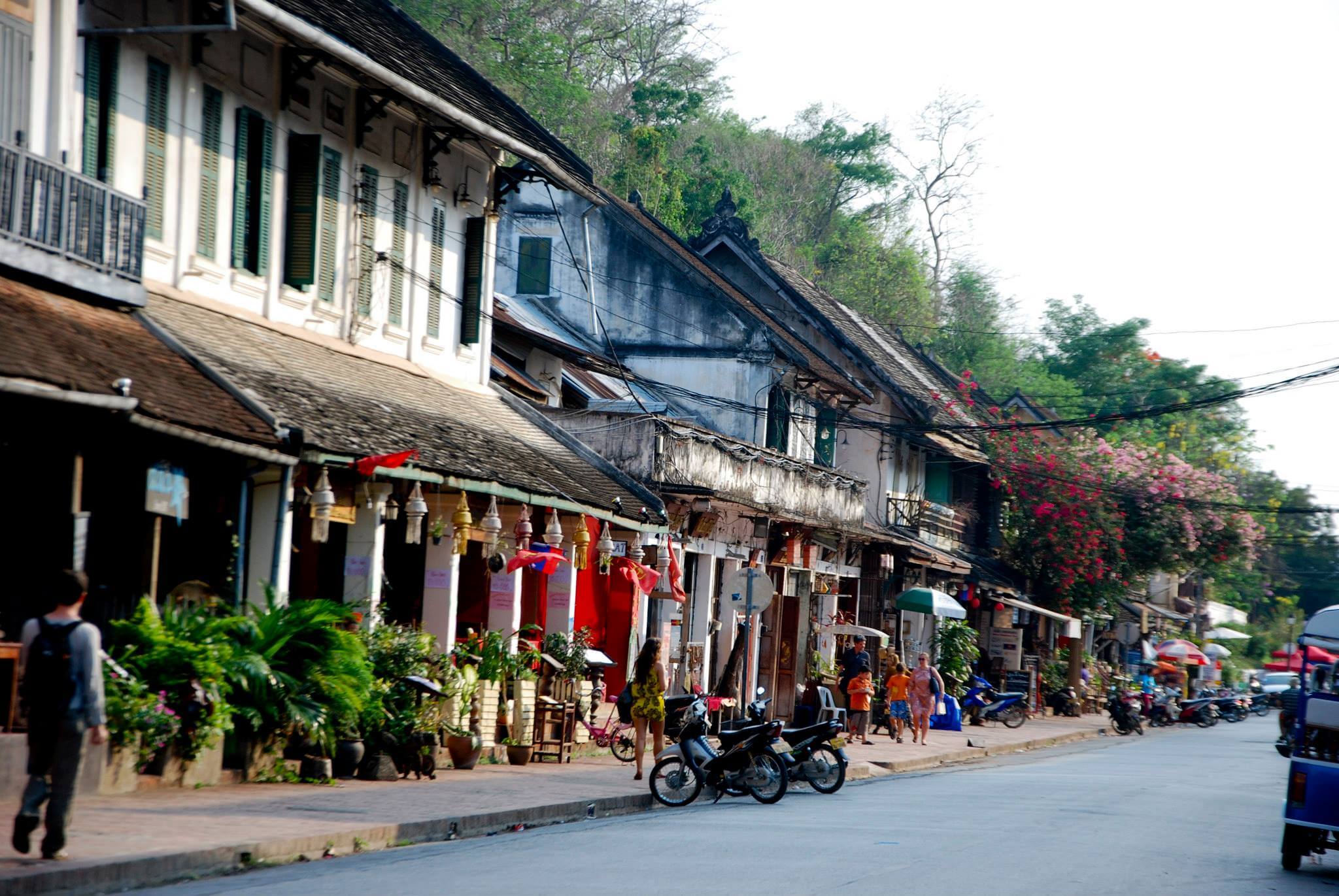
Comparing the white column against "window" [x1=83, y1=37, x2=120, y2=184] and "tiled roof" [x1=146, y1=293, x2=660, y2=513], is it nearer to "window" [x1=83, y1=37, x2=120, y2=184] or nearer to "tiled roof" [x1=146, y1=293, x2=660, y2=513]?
"tiled roof" [x1=146, y1=293, x2=660, y2=513]

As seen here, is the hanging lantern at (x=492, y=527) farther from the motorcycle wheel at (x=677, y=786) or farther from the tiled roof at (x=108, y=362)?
the tiled roof at (x=108, y=362)

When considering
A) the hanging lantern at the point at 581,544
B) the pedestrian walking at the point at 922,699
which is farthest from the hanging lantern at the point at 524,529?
the pedestrian walking at the point at 922,699

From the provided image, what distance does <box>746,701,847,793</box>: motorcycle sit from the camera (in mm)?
17422

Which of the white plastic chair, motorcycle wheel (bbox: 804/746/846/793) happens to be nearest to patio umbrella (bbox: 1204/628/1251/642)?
the white plastic chair

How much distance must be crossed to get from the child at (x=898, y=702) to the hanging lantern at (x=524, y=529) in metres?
12.3

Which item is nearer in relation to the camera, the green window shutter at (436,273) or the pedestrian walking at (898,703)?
the green window shutter at (436,273)

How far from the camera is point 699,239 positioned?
35.2m

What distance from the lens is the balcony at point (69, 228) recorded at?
489 inches

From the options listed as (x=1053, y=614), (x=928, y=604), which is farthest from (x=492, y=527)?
(x=1053, y=614)

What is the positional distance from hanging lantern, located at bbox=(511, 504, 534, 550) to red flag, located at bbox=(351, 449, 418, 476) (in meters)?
Answer: 3.27

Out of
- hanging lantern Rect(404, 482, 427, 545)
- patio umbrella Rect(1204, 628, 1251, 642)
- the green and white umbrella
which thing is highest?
hanging lantern Rect(404, 482, 427, 545)

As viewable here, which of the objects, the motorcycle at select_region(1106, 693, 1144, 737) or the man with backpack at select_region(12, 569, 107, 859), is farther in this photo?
the motorcycle at select_region(1106, 693, 1144, 737)

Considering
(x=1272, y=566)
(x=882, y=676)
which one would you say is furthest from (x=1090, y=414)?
(x=1272, y=566)

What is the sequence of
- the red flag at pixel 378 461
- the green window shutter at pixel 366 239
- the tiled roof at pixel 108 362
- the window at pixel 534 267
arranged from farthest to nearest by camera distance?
the window at pixel 534 267
the green window shutter at pixel 366 239
the red flag at pixel 378 461
the tiled roof at pixel 108 362
